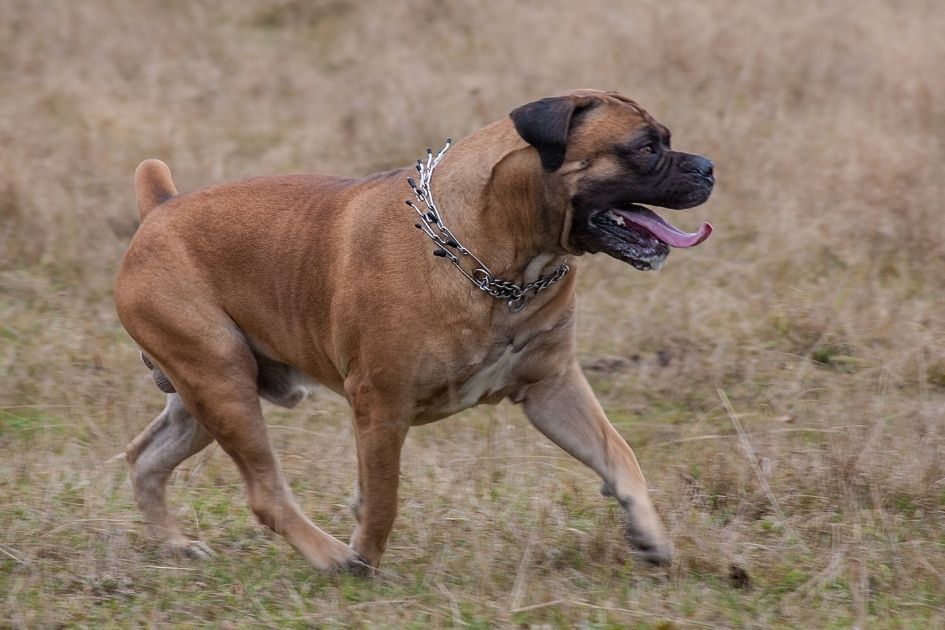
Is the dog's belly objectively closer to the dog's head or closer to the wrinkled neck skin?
the wrinkled neck skin

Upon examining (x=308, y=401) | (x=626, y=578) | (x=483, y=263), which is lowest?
(x=308, y=401)

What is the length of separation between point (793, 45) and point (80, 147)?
5.40 meters

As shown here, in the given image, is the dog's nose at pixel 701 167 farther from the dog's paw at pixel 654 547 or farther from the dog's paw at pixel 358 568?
the dog's paw at pixel 358 568

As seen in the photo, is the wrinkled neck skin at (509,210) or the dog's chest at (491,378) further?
the dog's chest at (491,378)

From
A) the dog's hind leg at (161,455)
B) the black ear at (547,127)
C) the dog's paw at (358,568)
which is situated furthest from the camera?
the dog's hind leg at (161,455)

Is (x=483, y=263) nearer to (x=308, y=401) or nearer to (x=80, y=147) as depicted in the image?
(x=308, y=401)

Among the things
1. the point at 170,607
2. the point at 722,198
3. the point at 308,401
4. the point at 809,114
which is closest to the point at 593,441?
the point at 170,607

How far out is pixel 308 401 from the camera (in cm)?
687

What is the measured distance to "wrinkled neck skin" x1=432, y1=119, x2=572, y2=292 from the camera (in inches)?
176

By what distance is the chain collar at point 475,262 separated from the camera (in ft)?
14.7

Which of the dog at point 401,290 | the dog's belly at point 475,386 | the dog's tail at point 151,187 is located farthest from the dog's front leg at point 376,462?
the dog's tail at point 151,187

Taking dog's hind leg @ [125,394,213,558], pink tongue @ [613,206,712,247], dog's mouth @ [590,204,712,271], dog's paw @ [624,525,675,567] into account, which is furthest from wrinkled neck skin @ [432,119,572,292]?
dog's hind leg @ [125,394,213,558]

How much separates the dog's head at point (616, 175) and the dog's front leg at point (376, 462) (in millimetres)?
815

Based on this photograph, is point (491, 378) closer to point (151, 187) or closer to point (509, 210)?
point (509, 210)
